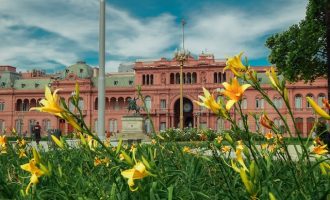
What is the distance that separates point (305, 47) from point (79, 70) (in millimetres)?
46170

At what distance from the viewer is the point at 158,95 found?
59.3 m

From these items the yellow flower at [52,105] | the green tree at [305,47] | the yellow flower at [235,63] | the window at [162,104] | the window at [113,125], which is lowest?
the window at [113,125]

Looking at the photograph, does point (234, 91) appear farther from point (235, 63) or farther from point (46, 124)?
point (46, 124)

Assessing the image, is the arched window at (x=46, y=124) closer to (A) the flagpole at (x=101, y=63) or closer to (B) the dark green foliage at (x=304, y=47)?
(B) the dark green foliage at (x=304, y=47)

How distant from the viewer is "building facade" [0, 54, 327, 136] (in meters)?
56.3

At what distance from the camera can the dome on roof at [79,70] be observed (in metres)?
65.2

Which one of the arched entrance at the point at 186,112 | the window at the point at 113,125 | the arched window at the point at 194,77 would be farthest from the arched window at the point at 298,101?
the window at the point at 113,125

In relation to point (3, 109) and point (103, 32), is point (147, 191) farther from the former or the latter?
point (3, 109)

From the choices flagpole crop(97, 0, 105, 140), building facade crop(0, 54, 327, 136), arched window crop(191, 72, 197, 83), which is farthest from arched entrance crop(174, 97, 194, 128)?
flagpole crop(97, 0, 105, 140)

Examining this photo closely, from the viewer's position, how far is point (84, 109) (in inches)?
2432

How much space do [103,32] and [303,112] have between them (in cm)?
4590

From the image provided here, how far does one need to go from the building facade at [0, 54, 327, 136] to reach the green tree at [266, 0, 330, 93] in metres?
27.4

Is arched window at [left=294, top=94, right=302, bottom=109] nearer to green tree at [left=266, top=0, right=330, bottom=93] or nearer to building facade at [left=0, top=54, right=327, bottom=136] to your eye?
building facade at [left=0, top=54, right=327, bottom=136]

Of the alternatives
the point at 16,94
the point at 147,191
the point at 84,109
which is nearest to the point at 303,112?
the point at 84,109
